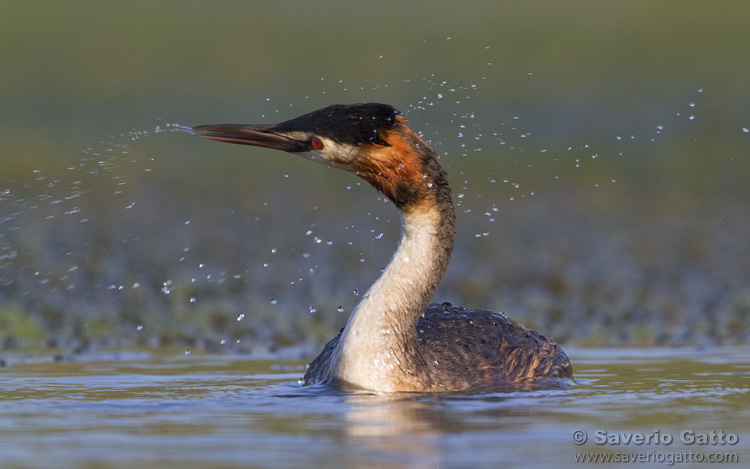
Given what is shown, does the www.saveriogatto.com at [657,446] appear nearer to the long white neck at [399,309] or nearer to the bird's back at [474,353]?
the long white neck at [399,309]

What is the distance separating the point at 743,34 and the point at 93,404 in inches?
1069

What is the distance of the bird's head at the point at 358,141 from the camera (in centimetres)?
A: 901

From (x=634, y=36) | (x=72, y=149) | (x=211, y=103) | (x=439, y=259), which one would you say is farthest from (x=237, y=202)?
(x=634, y=36)

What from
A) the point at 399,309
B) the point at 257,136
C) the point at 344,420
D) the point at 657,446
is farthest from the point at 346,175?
the point at 657,446

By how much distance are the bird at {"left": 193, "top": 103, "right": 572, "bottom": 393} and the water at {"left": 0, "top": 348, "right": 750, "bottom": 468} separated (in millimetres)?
217

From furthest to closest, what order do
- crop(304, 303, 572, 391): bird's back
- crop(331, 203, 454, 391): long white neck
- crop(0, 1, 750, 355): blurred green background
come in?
crop(0, 1, 750, 355): blurred green background
crop(304, 303, 572, 391): bird's back
crop(331, 203, 454, 391): long white neck

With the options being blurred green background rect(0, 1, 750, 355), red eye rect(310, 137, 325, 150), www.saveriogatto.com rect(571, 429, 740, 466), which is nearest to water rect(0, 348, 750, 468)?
www.saveriogatto.com rect(571, 429, 740, 466)

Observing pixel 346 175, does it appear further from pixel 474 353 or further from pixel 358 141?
pixel 358 141

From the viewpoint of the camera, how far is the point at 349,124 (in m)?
9.02

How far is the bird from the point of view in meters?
8.98

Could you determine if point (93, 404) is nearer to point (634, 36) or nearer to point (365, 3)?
point (634, 36)

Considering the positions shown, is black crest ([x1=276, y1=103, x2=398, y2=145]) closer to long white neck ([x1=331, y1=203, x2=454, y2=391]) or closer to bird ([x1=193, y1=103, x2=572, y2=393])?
bird ([x1=193, y1=103, x2=572, y2=393])

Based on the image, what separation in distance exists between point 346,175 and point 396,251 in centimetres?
1429

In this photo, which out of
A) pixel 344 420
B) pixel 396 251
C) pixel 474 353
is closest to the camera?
pixel 344 420
